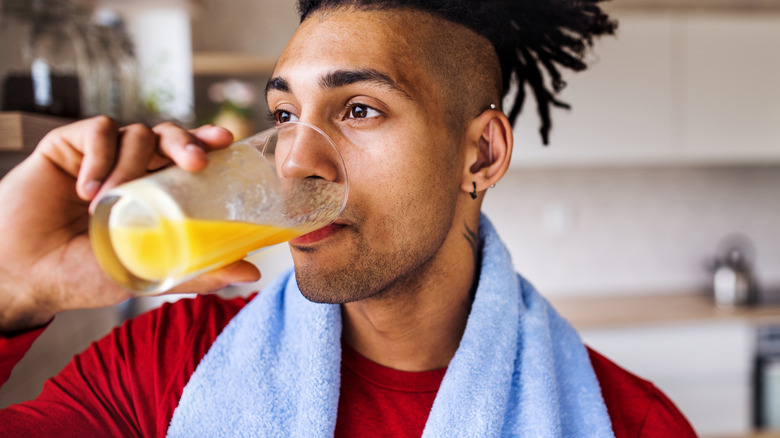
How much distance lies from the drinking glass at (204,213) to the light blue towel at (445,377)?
1.17 feet

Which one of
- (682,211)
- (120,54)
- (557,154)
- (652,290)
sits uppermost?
(120,54)

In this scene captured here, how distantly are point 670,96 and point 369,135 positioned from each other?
2089 millimetres

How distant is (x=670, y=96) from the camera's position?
2531mm

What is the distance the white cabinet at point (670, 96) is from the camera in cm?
249

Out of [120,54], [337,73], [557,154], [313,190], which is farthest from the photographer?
[557,154]

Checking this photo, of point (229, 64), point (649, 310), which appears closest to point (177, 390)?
point (229, 64)

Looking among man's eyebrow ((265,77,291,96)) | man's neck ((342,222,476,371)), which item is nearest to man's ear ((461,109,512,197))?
man's neck ((342,222,476,371))

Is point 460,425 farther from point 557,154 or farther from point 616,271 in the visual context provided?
point 616,271

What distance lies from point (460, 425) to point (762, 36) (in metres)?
2.49

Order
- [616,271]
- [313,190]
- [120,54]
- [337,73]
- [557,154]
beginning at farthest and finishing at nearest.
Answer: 1. [616,271]
2. [557,154]
3. [120,54]
4. [337,73]
5. [313,190]

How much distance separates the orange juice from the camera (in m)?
0.46

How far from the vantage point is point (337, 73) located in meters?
0.85

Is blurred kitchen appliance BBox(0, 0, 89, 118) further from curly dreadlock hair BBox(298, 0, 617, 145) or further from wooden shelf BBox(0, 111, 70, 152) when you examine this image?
curly dreadlock hair BBox(298, 0, 617, 145)

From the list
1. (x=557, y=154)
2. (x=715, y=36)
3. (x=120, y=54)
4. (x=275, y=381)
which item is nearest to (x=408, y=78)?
(x=275, y=381)
